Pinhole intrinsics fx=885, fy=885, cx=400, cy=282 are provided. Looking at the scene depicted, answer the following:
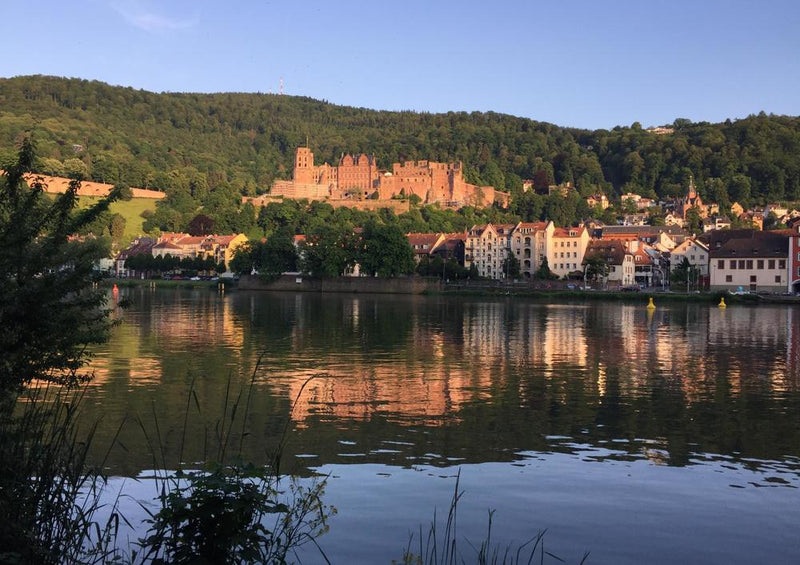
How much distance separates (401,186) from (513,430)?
173 meters

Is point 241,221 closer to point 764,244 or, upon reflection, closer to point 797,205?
point 764,244

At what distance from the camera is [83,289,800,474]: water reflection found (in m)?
16.1

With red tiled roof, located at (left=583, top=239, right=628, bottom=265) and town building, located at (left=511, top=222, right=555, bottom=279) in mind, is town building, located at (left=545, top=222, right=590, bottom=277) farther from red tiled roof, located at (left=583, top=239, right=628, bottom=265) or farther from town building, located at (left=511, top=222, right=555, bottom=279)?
red tiled roof, located at (left=583, top=239, right=628, bottom=265)

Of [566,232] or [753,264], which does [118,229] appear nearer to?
[566,232]

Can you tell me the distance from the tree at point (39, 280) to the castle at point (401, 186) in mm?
169095

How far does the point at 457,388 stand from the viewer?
75.2 feet

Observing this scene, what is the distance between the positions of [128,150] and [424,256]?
104m

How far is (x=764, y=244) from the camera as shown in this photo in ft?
296

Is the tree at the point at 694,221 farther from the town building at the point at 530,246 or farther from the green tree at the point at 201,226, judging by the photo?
the green tree at the point at 201,226

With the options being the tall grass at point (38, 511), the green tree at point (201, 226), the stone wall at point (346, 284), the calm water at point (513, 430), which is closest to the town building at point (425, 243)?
the stone wall at point (346, 284)

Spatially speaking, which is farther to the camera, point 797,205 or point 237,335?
point 797,205

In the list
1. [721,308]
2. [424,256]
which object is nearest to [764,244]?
[721,308]

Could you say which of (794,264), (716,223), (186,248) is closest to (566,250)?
(794,264)

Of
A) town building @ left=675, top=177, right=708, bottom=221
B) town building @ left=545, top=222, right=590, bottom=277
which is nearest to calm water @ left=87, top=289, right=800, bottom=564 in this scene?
town building @ left=545, top=222, right=590, bottom=277
